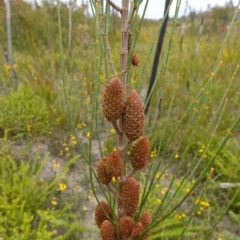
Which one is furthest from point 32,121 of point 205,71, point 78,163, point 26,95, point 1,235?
point 205,71

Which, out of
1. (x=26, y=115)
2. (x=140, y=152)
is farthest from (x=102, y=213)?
(x=26, y=115)

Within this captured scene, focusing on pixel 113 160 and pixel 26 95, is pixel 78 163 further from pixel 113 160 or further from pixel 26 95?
pixel 113 160

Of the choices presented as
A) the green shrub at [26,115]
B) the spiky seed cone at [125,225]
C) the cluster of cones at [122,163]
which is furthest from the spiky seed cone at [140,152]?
the green shrub at [26,115]

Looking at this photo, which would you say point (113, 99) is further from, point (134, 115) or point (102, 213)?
point (102, 213)

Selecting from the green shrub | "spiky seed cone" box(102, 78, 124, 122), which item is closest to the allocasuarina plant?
"spiky seed cone" box(102, 78, 124, 122)

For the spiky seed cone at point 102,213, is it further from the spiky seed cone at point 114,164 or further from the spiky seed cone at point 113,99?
the spiky seed cone at point 113,99

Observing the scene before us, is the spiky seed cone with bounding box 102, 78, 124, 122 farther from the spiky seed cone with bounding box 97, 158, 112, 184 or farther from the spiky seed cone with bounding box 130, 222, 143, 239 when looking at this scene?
the spiky seed cone with bounding box 130, 222, 143, 239

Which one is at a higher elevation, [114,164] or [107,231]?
[114,164]
